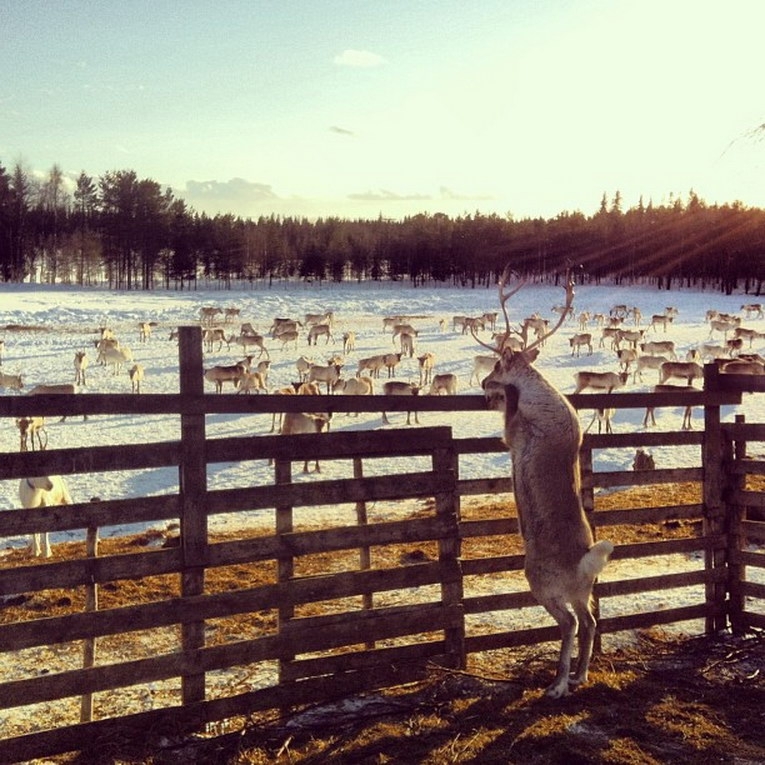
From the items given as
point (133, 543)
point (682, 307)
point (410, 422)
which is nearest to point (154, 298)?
point (682, 307)

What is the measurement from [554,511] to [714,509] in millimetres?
2524

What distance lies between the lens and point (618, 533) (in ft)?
35.7

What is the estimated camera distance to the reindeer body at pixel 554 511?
5367mm

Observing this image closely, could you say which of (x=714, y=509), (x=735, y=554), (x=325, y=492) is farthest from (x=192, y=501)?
(x=735, y=554)

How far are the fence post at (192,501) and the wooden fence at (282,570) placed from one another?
1 centimetres

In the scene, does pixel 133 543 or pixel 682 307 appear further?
pixel 682 307

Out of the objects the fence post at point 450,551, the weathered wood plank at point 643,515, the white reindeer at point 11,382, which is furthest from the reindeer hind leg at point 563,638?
the white reindeer at point 11,382

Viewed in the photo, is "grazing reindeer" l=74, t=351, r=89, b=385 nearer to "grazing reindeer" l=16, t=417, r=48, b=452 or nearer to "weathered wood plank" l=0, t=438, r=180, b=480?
"grazing reindeer" l=16, t=417, r=48, b=452

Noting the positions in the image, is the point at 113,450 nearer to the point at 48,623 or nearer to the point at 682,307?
the point at 48,623

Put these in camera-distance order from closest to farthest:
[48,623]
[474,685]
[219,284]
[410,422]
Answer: [48,623]
[474,685]
[410,422]
[219,284]

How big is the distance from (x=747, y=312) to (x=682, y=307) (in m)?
7.12

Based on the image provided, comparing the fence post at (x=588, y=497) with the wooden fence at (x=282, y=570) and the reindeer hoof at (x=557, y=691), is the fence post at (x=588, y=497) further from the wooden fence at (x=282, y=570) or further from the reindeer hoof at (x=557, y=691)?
the reindeer hoof at (x=557, y=691)

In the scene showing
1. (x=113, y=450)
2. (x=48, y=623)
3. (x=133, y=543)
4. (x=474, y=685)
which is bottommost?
(x=133, y=543)

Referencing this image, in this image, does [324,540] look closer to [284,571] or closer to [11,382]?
[284,571]
